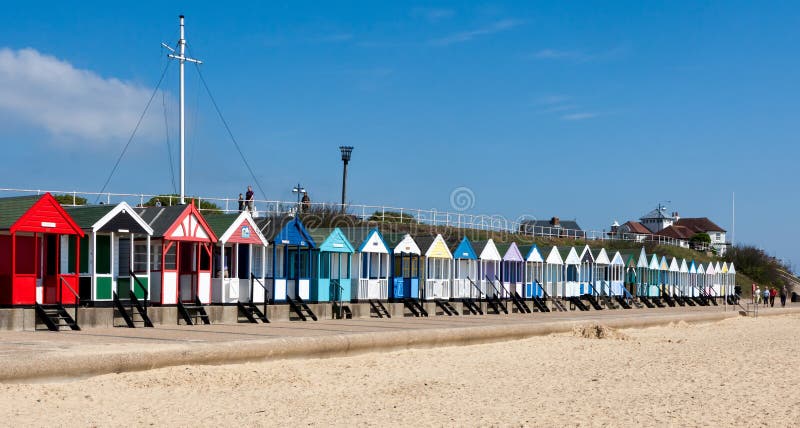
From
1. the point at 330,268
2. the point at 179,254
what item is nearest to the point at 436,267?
the point at 330,268

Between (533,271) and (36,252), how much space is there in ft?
89.1

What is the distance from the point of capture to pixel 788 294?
102938 millimetres

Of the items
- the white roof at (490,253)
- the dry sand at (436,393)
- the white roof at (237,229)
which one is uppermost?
the white roof at (237,229)

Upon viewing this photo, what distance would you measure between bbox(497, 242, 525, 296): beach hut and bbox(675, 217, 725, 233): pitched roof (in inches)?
5346

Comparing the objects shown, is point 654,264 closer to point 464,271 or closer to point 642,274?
point 642,274

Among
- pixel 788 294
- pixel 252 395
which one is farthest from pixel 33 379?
pixel 788 294

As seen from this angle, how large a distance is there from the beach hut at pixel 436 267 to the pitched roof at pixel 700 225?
142m

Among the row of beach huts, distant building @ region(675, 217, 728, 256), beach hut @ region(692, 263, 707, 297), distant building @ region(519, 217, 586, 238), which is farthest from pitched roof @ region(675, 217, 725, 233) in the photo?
the row of beach huts

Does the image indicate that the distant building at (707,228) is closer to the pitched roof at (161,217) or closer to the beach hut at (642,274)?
the beach hut at (642,274)

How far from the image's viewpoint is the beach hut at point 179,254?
2581cm

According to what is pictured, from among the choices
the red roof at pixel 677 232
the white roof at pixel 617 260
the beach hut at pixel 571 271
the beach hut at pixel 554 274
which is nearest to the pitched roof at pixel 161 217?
the beach hut at pixel 554 274

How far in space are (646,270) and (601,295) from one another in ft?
27.4

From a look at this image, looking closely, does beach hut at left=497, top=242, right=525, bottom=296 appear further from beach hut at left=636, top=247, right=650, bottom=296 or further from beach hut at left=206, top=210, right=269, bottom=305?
beach hut at left=206, top=210, right=269, bottom=305

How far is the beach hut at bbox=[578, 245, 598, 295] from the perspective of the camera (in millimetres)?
48906
